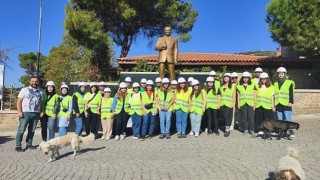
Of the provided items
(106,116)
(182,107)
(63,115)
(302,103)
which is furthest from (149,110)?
(302,103)

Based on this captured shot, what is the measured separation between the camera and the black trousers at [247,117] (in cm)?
1098

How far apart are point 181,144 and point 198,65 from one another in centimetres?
1566

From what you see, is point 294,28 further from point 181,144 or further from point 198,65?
point 181,144

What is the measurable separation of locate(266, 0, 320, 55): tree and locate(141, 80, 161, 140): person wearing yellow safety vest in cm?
1020

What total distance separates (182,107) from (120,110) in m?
1.76

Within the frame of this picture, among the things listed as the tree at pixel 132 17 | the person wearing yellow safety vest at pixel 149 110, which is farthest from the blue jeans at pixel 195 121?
the tree at pixel 132 17

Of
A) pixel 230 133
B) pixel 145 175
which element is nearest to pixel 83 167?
pixel 145 175

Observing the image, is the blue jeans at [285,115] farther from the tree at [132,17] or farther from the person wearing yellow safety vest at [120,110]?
the tree at [132,17]

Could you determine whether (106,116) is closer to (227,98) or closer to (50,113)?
(50,113)

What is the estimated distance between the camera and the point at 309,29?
60.2 feet

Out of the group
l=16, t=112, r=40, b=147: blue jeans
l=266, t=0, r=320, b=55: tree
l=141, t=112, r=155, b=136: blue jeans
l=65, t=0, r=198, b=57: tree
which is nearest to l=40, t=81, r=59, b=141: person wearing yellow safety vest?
l=16, t=112, r=40, b=147: blue jeans

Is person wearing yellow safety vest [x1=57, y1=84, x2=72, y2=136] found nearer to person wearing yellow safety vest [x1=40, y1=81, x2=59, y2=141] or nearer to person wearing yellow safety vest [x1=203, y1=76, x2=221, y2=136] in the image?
person wearing yellow safety vest [x1=40, y1=81, x2=59, y2=141]

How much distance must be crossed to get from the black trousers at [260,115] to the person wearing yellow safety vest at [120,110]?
3.61 metres

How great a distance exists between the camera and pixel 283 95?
10.6 metres
